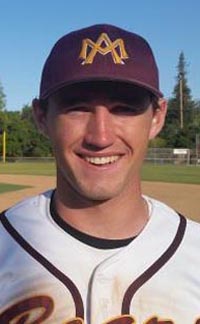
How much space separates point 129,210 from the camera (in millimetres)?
1922

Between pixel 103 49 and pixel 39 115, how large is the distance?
0.36m

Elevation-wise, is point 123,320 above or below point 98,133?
below

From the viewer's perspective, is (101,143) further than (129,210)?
No

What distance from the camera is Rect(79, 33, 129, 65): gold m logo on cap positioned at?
168cm

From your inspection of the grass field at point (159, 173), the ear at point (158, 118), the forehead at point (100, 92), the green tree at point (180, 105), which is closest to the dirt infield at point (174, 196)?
the grass field at point (159, 173)

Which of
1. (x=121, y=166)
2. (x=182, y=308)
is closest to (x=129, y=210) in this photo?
(x=121, y=166)

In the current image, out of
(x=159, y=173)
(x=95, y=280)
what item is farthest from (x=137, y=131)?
(x=159, y=173)

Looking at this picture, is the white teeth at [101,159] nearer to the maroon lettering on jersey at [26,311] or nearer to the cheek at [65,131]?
the cheek at [65,131]

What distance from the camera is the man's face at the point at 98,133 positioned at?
1754mm

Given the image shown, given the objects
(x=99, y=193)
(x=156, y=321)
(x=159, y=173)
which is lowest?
(x=159, y=173)

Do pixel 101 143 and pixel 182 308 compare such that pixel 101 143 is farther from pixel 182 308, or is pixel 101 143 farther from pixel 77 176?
pixel 182 308

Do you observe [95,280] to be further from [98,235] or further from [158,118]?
[158,118]

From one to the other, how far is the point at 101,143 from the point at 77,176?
128mm

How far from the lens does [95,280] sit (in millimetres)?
1747
